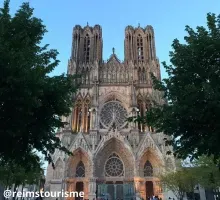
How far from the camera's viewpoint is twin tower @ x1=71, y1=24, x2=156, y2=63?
43312mm

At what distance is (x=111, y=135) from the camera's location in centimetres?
3488

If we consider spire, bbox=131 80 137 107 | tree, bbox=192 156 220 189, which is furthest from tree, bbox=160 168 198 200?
spire, bbox=131 80 137 107

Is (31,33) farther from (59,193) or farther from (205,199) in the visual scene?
(205,199)

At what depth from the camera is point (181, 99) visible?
10.0m

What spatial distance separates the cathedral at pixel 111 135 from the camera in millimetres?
32625

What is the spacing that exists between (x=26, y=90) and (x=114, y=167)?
28494mm

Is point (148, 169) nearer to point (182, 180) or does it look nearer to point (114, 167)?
point (114, 167)

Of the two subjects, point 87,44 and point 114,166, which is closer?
point 114,166

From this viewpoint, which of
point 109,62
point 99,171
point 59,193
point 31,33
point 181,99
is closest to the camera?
point 181,99

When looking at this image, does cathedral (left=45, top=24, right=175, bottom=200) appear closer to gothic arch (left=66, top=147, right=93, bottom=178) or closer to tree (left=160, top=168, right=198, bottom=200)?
gothic arch (left=66, top=147, right=93, bottom=178)

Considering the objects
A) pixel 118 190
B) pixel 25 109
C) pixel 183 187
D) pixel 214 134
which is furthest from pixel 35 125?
pixel 118 190

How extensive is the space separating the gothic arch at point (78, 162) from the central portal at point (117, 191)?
8.18 feet

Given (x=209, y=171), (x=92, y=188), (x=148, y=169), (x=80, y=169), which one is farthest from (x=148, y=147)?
(x=209, y=171)

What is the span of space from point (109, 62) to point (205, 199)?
2594cm
